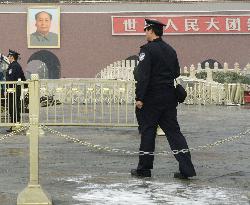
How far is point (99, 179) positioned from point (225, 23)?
3886 cm

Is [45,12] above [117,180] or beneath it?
above

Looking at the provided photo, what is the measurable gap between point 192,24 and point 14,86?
3197cm

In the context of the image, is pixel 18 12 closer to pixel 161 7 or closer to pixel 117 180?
pixel 161 7

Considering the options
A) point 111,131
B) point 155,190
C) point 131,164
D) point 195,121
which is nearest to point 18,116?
point 111,131

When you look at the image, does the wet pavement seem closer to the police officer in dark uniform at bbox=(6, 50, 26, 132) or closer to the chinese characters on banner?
the police officer in dark uniform at bbox=(6, 50, 26, 132)

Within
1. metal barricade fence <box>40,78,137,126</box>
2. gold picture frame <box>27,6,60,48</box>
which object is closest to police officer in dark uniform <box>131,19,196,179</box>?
metal barricade fence <box>40,78,137,126</box>

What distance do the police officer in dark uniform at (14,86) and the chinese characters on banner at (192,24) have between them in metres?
31.1

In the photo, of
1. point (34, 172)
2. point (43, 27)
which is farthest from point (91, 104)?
point (43, 27)

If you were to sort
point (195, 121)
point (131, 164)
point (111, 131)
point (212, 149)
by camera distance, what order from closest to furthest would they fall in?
point (131, 164)
point (212, 149)
point (111, 131)
point (195, 121)

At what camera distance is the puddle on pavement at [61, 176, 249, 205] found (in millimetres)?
6984

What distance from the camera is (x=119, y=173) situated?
8930mm

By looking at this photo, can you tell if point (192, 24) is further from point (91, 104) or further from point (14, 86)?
point (14, 86)

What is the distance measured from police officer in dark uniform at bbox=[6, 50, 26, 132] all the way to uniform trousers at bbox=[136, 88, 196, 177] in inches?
264

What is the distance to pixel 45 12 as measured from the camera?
150 feet
